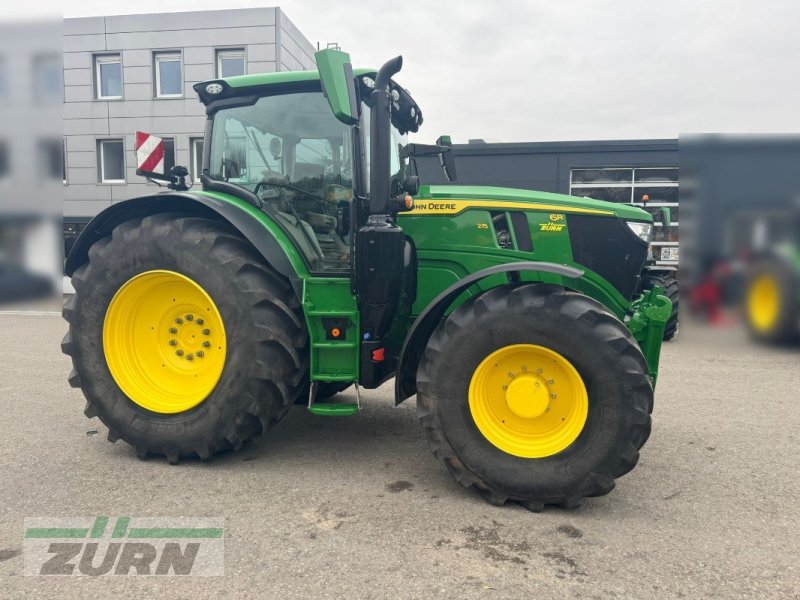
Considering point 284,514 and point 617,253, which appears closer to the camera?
point 284,514

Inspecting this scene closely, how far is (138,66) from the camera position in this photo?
16.2m

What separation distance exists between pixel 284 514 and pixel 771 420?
3758 millimetres

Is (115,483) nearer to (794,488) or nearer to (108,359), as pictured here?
(108,359)

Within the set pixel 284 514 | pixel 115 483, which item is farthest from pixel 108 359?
pixel 284 514

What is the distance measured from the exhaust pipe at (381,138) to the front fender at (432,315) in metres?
0.60

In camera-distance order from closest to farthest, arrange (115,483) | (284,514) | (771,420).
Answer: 1. (284,514)
2. (115,483)
3. (771,420)

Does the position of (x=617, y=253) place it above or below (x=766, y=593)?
above

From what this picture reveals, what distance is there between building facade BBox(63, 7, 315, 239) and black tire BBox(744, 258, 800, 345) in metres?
15.7

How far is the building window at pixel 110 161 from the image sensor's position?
16344mm

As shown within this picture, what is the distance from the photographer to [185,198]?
11.1 ft

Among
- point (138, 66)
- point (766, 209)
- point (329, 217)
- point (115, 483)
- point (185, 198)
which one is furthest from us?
point (138, 66)

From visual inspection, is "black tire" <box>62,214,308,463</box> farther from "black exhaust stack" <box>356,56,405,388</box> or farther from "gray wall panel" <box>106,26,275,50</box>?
"gray wall panel" <box>106,26,275,50</box>

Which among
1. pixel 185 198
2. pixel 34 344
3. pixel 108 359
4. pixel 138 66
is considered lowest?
pixel 34 344

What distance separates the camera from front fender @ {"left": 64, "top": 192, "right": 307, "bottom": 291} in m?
3.27
